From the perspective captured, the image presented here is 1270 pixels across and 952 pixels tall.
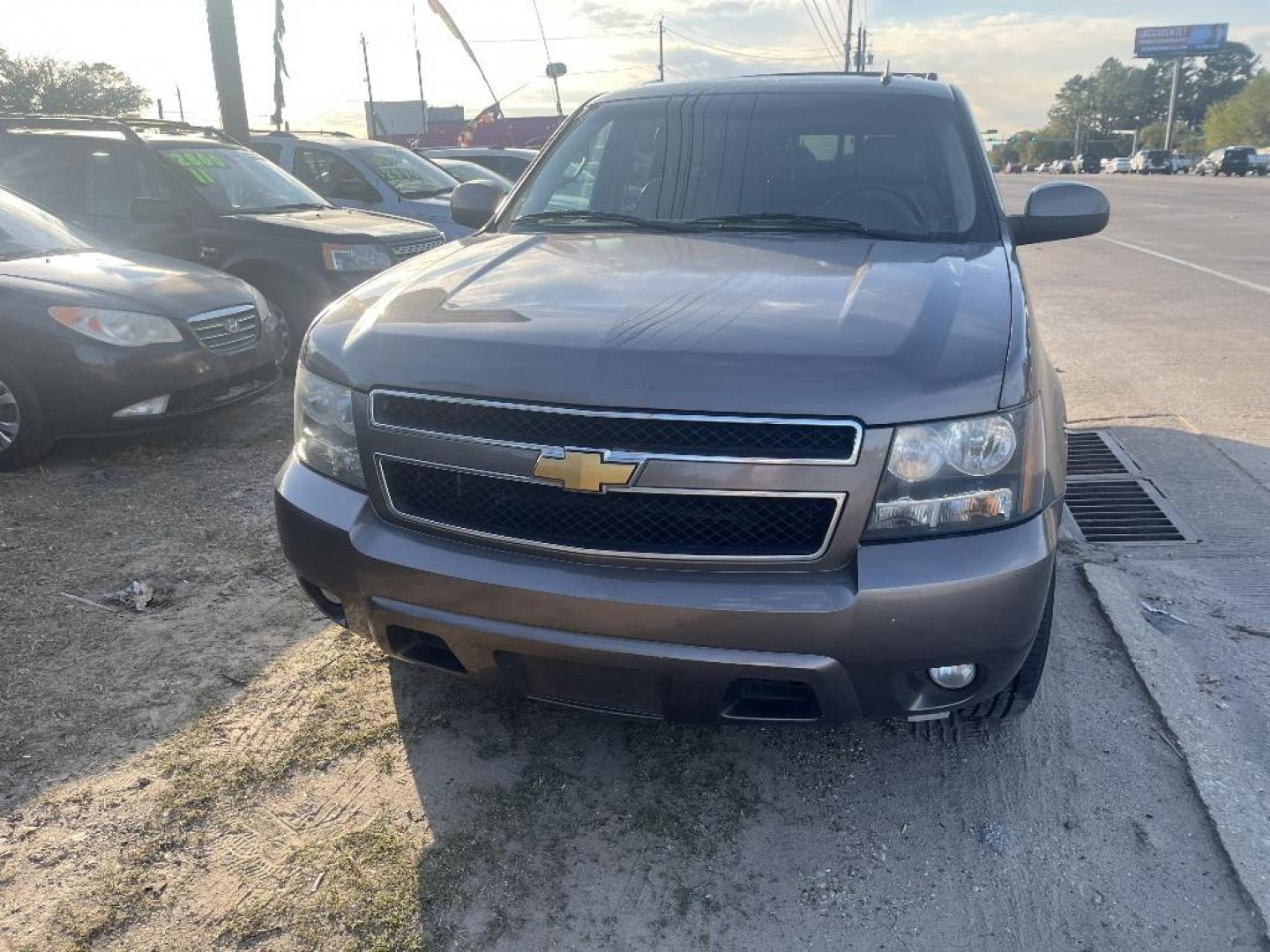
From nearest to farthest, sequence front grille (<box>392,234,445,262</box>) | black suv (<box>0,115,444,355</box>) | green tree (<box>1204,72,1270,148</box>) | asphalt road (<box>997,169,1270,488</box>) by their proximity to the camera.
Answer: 1. asphalt road (<box>997,169,1270,488</box>)
2. black suv (<box>0,115,444,355</box>)
3. front grille (<box>392,234,445,262</box>)
4. green tree (<box>1204,72,1270,148</box>)

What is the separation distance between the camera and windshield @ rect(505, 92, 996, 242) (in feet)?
10.5

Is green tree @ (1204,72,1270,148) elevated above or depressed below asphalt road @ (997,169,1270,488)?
above

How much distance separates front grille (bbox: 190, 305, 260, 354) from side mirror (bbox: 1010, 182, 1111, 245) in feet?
13.3

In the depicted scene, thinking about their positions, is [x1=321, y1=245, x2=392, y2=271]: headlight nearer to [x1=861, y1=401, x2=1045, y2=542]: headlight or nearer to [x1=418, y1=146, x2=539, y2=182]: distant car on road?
[x1=861, y1=401, x2=1045, y2=542]: headlight

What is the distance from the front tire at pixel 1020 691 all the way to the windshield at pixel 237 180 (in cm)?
665

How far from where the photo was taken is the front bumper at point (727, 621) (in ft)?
6.58

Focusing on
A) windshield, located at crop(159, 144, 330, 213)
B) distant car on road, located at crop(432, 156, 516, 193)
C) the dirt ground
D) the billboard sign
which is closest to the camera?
the dirt ground

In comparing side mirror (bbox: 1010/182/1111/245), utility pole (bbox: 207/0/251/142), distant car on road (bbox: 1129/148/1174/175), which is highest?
utility pole (bbox: 207/0/251/142)

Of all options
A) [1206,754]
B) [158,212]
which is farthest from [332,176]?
[1206,754]

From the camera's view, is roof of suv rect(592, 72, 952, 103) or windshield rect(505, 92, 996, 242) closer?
windshield rect(505, 92, 996, 242)

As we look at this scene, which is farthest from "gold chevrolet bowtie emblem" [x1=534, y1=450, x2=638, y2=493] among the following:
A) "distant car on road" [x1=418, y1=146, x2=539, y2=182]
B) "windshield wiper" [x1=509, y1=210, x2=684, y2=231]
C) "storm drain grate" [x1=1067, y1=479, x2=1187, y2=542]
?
"distant car on road" [x1=418, y1=146, x2=539, y2=182]

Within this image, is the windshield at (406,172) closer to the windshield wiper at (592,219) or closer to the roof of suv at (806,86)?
the roof of suv at (806,86)

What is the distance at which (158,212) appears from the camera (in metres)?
6.84

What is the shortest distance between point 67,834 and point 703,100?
313 centimetres
